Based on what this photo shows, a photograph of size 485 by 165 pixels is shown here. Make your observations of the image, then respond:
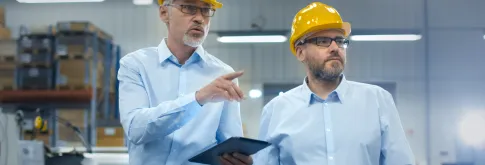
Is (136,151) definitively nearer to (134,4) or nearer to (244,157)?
(244,157)

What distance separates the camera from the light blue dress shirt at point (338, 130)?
1.73 meters

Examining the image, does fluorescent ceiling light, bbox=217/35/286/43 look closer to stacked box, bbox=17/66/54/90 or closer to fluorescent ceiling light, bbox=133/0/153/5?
fluorescent ceiling light, bbox=133/0/153/5

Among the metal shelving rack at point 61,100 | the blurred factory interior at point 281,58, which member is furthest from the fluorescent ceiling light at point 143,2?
the metal shelving rack at point 61,100

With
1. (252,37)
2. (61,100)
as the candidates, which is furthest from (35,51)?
(252,37)

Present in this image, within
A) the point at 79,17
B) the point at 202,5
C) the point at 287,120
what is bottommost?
the point at 287,120

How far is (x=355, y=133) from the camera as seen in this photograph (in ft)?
5.76

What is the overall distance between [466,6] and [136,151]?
811cm

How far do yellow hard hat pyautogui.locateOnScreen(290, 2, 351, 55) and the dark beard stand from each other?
124mm

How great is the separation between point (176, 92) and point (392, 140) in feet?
2.44

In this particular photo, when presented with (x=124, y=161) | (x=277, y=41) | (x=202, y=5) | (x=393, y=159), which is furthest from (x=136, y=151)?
(x=277, y=41)

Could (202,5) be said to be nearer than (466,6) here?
Yes

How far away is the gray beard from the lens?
1.85 m

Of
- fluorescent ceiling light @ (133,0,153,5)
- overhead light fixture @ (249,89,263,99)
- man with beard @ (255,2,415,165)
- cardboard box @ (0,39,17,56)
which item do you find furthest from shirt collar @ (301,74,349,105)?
fluorescent ceiling light @ (133,0,153,5)

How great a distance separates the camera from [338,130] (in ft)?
5.80
